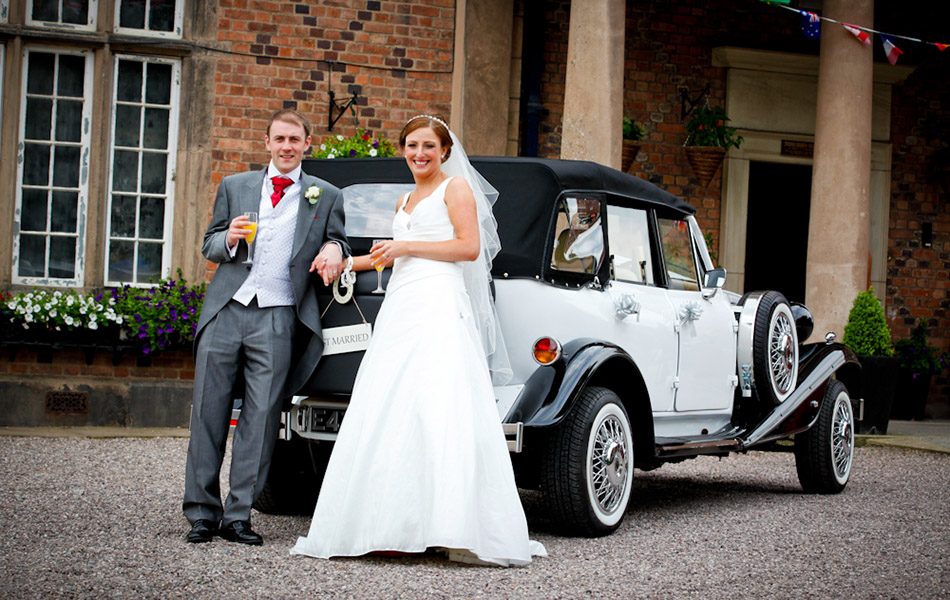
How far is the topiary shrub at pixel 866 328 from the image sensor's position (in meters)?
10.8

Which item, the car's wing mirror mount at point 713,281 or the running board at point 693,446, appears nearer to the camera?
the running board at point 693,446

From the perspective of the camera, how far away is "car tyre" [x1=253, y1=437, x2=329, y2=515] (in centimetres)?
595

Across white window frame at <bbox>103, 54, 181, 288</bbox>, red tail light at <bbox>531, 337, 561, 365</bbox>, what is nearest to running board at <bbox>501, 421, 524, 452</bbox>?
red tail light at <bbox>531, 337, 561, 365</bbox>

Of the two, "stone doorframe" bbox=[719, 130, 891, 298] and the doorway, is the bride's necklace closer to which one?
"stone doorframe" bbox=[719, 130, 891, 298]

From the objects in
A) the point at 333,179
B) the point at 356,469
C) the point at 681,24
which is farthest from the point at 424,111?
the point at 356,469

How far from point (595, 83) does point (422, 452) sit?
5.53 m

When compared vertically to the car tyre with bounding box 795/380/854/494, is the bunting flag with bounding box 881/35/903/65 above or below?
above

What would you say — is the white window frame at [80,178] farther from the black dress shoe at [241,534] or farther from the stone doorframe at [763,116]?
the stone doorframe at [763,116]

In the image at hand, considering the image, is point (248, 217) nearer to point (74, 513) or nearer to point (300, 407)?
point (300, 407)

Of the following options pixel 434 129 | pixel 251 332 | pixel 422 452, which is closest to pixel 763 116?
pixel 434 129

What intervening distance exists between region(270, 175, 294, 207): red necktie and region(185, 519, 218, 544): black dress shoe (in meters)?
1.48

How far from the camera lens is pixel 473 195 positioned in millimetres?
5207

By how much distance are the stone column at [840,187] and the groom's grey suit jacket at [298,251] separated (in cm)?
674

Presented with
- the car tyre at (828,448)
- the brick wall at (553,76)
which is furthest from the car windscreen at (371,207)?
the brick wall at (553,76)
